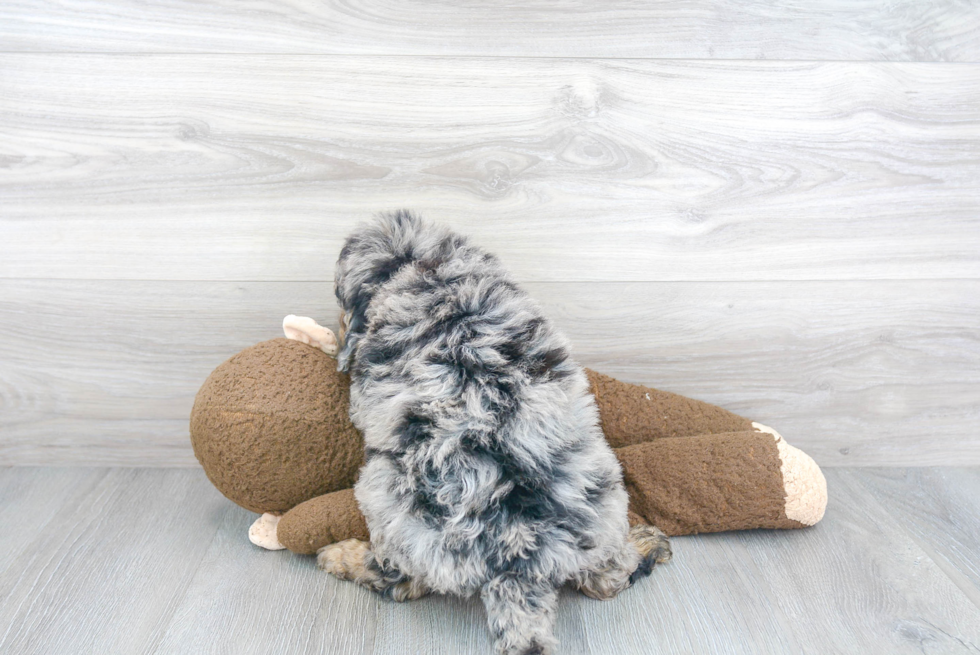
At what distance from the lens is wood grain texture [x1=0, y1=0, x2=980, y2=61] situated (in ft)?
3.37

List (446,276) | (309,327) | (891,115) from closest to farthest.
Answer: (446,276) → (309,327) → (891,115)

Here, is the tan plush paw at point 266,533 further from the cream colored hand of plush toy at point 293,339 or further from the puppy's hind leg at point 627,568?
the puppy's hind leg at point 627,568

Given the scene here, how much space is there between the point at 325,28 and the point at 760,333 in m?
0.90

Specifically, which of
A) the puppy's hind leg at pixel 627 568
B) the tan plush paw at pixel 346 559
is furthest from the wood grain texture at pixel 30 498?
the puppy's hind leg at pixel 627 568

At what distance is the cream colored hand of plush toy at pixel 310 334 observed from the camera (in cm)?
98

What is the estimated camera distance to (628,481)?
1000mm

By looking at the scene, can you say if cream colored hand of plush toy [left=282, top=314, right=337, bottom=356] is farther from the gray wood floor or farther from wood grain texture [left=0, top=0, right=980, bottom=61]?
wood grain texture [left=0, top=0, right=980, bottom=61]

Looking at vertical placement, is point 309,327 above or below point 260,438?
above

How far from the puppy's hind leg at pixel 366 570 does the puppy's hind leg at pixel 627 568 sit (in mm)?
222

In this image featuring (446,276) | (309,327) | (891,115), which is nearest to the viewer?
(446,276)

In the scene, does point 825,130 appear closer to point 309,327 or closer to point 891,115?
point 891,115

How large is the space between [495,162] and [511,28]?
0.21 meters

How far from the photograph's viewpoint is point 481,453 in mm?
768

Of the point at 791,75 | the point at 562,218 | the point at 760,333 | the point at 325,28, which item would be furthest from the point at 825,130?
the point at 325,28
